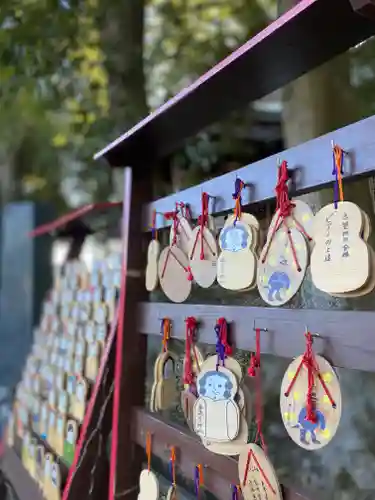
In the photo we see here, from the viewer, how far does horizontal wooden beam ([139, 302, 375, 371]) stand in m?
0.68

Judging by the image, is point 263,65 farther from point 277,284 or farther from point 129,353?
point 129,353

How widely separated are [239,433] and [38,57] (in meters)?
1.54

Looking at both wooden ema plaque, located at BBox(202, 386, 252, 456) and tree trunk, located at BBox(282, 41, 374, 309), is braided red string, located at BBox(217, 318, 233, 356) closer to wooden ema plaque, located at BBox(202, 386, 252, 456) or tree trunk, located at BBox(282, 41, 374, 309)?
wooden ema plaque, located at BBox(202, 386, 252, 456)

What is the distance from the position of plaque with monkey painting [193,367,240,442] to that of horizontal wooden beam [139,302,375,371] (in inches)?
2.2

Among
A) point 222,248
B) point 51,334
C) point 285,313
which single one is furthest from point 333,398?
point 51,334

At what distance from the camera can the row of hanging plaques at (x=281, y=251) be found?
2.26 feet

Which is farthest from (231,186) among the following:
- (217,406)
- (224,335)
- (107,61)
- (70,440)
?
(107,61)

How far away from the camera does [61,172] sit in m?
3.12

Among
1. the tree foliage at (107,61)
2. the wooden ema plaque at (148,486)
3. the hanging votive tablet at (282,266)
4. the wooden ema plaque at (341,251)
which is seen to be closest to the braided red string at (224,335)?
the hanging votive tablet at (282,266)

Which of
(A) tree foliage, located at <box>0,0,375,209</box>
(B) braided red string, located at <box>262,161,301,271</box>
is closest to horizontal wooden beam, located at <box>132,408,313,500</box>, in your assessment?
(B) braided red string, located at <box>262,161,301,271</box>

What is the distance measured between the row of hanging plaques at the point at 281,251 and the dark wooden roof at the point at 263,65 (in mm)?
149

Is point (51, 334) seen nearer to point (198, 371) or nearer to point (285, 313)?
point (198, 371)

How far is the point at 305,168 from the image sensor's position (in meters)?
0.78

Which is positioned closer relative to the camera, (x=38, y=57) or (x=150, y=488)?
(x=150, y=488)
